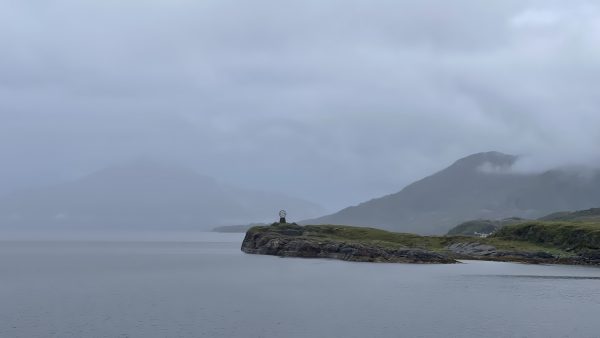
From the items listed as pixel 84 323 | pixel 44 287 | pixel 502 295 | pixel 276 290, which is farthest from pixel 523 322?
pixel 44 287

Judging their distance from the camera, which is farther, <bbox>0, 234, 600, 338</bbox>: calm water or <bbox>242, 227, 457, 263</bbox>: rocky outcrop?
<bbox>242, 227, 457, 263</bbox>: rocky outcrop

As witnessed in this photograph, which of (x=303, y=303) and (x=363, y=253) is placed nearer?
(x=303, y=303)

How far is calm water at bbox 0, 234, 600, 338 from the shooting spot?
74.2 metres

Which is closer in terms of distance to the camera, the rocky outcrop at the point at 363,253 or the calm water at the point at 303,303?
the calm water at the point at 303,303

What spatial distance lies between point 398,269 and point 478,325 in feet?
259

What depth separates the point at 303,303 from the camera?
96188 millimetres

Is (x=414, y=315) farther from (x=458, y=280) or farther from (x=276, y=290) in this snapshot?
A: (x=458, y=280)

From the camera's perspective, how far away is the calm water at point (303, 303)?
7419 centimetres

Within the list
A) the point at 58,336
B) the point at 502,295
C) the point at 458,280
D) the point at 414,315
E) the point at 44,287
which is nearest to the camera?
the point at 58,336

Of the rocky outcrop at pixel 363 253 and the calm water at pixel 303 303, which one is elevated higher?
the rocky outcrop at pixel 363 253

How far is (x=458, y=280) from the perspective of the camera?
130 meters

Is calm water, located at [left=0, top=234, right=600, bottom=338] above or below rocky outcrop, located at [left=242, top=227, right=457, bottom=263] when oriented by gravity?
below

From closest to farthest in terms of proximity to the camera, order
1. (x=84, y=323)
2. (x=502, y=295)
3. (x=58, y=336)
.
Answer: (x=58, y=336), (x=84, y=323), (x=502, y=295)

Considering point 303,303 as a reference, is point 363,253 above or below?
above
